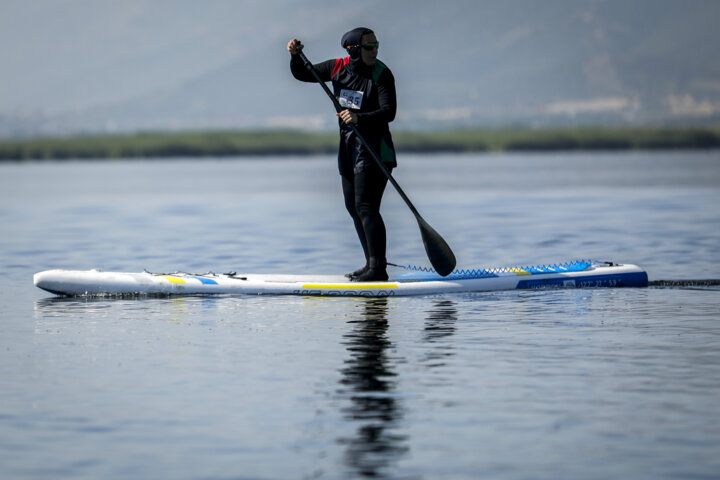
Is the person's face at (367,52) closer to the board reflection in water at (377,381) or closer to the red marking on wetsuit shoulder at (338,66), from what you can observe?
the red marking on wetsuit shoulder at (338,66)

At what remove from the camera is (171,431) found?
8844mm

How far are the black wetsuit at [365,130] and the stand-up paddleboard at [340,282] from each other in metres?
0.46

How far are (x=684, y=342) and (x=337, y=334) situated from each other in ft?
9.22

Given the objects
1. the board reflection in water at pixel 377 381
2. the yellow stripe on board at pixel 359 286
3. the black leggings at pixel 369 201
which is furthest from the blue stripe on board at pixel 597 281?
the black leggings at pixel 369 201

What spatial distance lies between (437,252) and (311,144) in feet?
223

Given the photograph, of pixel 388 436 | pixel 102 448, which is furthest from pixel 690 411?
pixel 102 448

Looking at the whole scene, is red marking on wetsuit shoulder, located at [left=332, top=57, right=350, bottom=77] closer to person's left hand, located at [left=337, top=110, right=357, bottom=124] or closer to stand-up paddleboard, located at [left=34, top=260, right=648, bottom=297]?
person's left hand, located at [left=337, top=110, right=357, bottom=124]

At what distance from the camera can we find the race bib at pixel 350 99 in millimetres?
14750

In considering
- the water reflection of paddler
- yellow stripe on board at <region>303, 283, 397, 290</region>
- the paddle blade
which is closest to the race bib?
the paddle blade

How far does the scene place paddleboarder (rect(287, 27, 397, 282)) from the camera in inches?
575

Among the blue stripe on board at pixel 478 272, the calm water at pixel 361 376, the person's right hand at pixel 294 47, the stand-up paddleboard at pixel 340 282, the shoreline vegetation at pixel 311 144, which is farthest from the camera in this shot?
the shoreline vegetation at pixel 311 144

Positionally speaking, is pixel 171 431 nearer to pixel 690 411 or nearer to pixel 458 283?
pixel 690 411

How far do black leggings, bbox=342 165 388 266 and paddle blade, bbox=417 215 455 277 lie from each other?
0.44 meters

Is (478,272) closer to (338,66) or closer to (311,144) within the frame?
(338,66)
